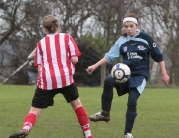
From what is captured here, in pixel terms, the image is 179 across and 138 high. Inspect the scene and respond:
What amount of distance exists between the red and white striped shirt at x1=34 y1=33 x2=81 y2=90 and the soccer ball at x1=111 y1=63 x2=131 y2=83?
28.1 inches

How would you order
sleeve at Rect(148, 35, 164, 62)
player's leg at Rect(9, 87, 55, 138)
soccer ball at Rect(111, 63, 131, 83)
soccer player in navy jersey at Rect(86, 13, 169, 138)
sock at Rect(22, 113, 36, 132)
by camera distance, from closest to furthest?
sock at Rect(22, 113, 36, 132), player's leg at Rect(9, 87, 55, 138), soccer ball at Rect(111, 63, 131, 83), soccer player in navy jersey at Rect(86, 13, 169, 138), sleeve at Rect(148, 35, 164, 62)

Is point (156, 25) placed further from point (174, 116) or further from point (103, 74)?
point (174, 116)

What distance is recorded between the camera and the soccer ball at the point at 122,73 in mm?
7391

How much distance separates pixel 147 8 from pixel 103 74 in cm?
507

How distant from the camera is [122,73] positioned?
738cm

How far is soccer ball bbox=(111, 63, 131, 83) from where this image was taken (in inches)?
291

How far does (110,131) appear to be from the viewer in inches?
341

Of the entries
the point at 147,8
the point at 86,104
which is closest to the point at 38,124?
the point at 86,104

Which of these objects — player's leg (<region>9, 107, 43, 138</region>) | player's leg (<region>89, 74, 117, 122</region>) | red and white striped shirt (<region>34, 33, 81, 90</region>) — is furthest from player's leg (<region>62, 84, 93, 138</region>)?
player's leg (<region>89, 74, 117, 122</region>)

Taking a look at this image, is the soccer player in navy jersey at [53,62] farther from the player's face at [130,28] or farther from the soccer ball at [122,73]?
the player's face at [130,28]

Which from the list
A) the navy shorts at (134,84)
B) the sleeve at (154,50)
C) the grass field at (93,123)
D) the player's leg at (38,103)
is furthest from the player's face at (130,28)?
the grass field at (93,123)

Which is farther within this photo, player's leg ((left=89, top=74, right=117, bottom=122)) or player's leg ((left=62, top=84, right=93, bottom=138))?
player's leg ((left=89, top=74, right=117, bottom=122))

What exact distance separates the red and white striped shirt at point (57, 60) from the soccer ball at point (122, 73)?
0.71 m

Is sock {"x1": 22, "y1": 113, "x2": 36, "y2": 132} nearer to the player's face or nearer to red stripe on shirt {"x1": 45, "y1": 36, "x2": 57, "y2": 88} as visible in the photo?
red stripe on shirt {"x1": 45, "y1": 36, "x2": 57, "y2": 88}
